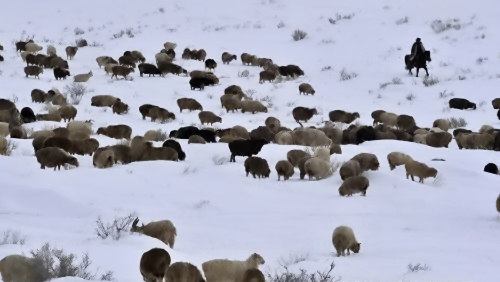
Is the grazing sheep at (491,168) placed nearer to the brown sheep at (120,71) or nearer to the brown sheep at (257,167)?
the brown sheep at (257,167)

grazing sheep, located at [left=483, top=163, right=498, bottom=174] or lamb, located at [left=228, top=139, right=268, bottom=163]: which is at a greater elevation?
lamb, located at [left=228, top=139, right=268, bottom=163]

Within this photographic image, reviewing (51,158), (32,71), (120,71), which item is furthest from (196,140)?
(32,71)

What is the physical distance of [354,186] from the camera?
8.31 meters

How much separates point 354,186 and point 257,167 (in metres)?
1.57

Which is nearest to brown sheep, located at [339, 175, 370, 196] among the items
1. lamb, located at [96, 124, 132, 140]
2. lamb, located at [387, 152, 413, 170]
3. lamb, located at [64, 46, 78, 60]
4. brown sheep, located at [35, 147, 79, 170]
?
lamb, located at [387, 152, 413, 170]

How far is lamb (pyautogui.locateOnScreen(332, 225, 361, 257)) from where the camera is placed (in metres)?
6.15

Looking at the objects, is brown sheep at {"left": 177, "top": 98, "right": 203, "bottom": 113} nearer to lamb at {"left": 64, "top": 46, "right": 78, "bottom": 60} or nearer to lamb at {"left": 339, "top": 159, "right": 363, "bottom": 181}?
lamb at {"left": 64, "top": 46, "right": 78, "bottom": 60}

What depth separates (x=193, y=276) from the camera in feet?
15.3

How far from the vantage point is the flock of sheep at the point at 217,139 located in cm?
518

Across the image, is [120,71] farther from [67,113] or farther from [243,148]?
[243,148]

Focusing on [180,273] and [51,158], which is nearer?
[180,273]

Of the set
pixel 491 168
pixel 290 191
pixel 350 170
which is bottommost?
pixel 290 191

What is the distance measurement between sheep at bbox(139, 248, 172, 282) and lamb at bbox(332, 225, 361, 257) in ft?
6.25

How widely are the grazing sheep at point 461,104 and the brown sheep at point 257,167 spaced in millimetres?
11151
